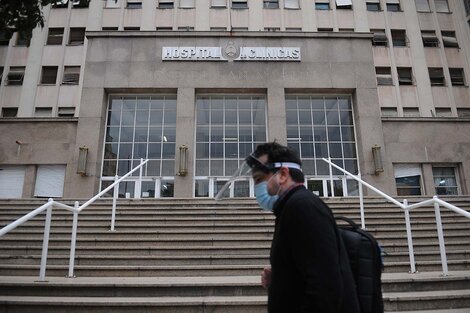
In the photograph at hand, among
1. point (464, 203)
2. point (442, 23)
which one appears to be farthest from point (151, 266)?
point (442, 23)

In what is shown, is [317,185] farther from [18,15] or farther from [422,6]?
[422,6]

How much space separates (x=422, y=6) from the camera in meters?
30.0

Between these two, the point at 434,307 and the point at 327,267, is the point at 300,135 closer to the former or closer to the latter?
the point at 434,307

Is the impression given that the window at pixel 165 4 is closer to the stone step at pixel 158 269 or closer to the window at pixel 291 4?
the window at pixel 291 4

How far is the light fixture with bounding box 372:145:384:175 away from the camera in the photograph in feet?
52.6

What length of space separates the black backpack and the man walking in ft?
0.43

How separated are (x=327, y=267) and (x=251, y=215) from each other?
7.80 meters

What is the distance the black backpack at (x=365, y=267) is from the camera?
1971 mm

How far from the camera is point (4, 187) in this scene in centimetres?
1717

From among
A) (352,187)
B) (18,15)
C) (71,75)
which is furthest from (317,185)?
(71,75)

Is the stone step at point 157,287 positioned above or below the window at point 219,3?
below

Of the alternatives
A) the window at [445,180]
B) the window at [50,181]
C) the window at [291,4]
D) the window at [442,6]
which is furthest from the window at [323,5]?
the window at [50,181]

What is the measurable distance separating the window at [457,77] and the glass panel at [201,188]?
73.8 feet

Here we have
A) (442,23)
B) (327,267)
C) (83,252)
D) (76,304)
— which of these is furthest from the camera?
(442,23)
